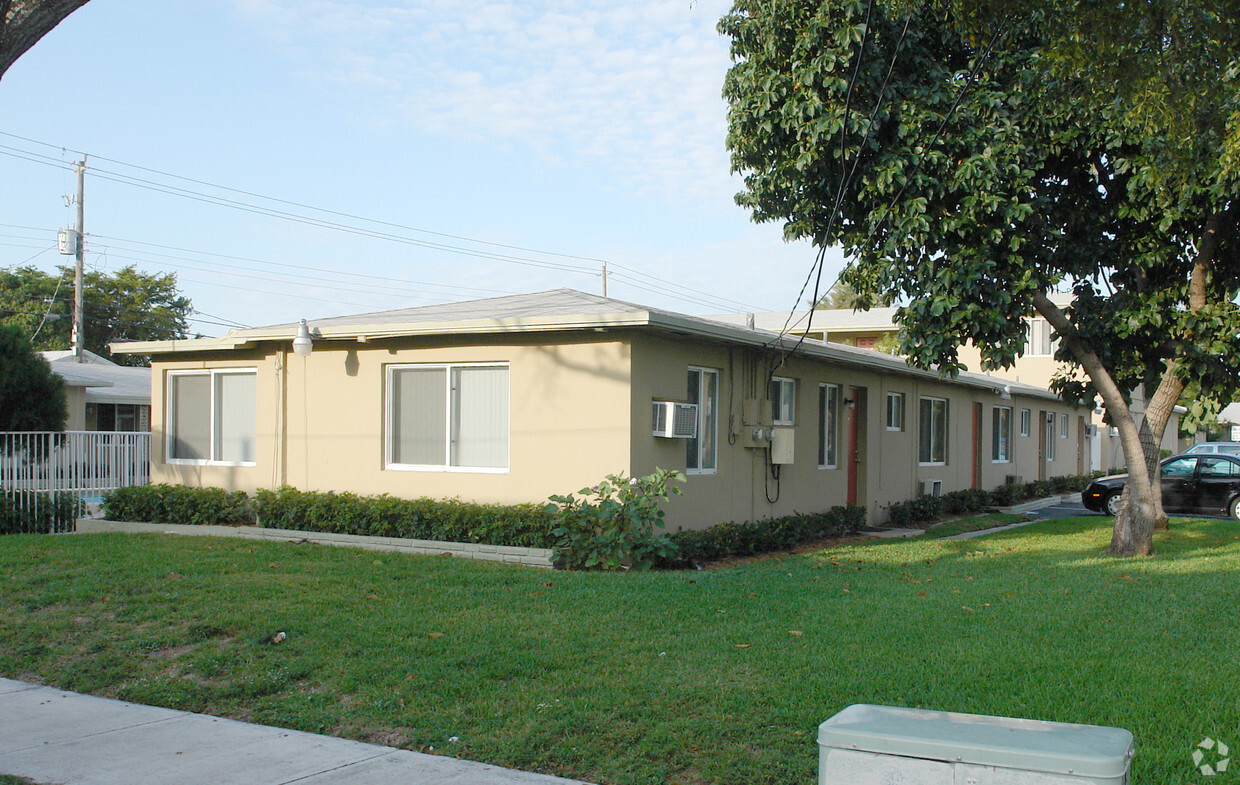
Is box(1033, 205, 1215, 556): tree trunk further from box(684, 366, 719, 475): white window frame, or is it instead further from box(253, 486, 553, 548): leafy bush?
box(253, 486, 553, 548): leafy bush

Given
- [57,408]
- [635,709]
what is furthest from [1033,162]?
[57,408]

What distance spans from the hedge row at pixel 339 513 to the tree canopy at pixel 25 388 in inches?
163

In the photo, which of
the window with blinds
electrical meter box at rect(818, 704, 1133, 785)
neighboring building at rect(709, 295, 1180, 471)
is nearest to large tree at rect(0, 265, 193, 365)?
neighboring building at rect(709, 295, 1180, 471)

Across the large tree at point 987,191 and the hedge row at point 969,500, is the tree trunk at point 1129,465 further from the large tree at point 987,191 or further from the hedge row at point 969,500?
the hedge row at point 969,500

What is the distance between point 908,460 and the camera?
19688 millimetres

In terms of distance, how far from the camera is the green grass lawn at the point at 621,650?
18.3ft

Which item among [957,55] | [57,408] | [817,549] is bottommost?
[817,549]

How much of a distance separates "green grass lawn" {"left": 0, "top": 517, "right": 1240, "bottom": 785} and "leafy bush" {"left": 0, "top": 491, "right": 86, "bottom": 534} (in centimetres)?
425

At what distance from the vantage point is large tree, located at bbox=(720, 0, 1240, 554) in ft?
39.0

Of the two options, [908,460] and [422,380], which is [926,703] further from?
[908,460]

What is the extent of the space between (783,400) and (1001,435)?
517 inches

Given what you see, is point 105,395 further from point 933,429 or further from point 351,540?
point 933,429

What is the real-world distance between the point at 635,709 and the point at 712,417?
25.7ft

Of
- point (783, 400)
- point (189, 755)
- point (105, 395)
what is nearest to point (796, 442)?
point (783, 400)
